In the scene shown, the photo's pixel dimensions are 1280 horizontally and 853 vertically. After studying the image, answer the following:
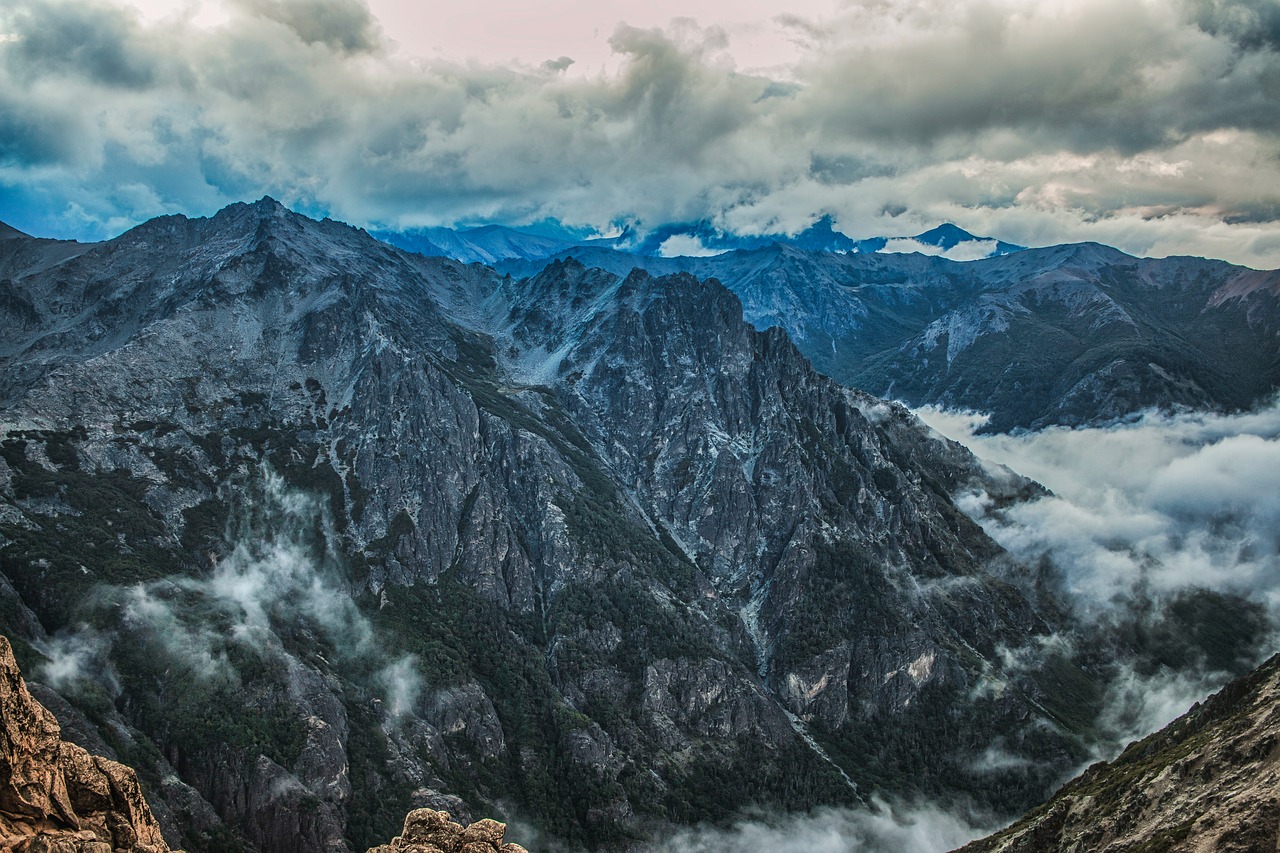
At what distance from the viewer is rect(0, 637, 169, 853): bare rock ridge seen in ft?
164

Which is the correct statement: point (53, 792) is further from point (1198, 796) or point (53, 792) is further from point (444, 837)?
point (1198, 796)

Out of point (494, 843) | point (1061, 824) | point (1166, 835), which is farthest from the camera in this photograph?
point (1061, 824)

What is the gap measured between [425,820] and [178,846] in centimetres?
16036

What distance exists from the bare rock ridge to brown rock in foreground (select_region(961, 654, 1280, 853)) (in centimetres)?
11951

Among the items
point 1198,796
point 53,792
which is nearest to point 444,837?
point 53,792

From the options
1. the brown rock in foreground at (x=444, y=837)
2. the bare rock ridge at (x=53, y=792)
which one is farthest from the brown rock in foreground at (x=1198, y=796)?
the bare rock ridge at (x=53, y=792)

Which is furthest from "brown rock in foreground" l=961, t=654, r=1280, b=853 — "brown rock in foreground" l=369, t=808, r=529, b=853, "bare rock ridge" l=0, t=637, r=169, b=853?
"bare rock ridge" l=0, t=637, r=169, b=853

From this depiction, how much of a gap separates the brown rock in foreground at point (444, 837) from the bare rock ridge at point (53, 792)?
20823mm

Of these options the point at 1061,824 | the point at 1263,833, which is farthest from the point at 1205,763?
the point at 1061,824

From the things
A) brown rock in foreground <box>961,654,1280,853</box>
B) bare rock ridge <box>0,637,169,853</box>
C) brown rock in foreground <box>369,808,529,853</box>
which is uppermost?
bare rock ridge <box>0,637,169,853</box>

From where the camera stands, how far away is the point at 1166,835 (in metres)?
104

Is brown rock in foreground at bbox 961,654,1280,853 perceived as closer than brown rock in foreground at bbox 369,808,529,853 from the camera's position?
No

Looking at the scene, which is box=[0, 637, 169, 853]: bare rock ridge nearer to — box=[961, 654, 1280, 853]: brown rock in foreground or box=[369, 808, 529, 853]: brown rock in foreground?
box=[369, 808, 529, 853]: brown rock in foreground

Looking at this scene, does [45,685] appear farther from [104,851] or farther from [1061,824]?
[1061,824]
